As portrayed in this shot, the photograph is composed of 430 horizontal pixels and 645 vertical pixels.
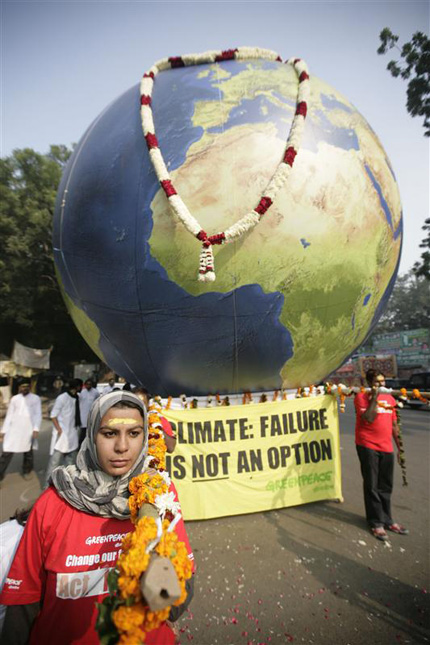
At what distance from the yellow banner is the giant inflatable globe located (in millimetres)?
522

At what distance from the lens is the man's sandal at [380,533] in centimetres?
340

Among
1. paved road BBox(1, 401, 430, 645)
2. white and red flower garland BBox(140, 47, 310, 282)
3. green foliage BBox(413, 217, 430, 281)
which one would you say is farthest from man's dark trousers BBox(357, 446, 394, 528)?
green foliage BBox(413, 217, 430, 281)

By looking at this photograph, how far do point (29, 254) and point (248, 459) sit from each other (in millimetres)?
15576

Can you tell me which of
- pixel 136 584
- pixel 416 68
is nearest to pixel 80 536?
pixel 136 584

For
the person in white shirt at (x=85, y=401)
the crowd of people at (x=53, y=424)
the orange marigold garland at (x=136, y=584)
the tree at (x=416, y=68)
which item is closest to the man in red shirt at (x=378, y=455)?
the orange marigold garland at (x=136, y=584)

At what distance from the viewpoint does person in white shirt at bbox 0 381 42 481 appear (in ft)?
17.9

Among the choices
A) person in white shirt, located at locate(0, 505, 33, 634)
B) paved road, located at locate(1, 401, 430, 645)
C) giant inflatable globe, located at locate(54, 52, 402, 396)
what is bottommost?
paved road, located at locate(1, 401, 430, 645)

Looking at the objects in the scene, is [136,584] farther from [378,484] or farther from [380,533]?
[378,484]

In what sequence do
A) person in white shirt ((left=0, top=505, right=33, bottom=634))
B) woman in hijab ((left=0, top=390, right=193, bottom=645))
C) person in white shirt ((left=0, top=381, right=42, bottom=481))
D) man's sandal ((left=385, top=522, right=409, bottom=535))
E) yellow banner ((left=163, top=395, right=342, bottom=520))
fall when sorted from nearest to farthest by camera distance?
woman in hijab ((left=0, top=390, right=193, bottom=645)) < person in white shirt ((left=0, top=505, right=33, bottom=634)) < man's sandal ((left=385, top=522, right=409, bottom=535)) < yellow banner ((left=163, top=395, right=342, bottom=520)) < person in white shirt ((left=0, top=381, right=42, bottom=481))

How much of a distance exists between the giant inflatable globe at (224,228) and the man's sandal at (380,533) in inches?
67.3

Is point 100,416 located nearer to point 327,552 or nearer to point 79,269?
point 79,269

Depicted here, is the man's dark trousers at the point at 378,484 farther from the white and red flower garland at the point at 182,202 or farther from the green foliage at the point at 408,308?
the green foliage at the point at 408,308

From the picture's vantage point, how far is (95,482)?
4.82 feet

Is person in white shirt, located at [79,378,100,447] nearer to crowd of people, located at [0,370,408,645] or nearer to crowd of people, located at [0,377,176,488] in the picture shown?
crowd of people, located at [0,377,176,488]
